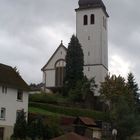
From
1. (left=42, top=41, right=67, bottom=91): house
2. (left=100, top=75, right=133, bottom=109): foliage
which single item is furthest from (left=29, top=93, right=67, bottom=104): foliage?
(left=42, top=41, right=67, bottom=91): house

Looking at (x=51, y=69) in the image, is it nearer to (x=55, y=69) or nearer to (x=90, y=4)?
(x=55, y=69)

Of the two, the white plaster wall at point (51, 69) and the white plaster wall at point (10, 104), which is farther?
the white plaster wall at point (51, 69)

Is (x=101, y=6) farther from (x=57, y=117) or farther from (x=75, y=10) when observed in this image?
(x=57, y=117)

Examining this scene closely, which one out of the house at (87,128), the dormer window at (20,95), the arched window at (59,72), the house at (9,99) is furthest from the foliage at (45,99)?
the dormer window at (20,95)

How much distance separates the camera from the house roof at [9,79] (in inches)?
2670

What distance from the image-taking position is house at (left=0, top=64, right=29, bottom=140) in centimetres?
6625

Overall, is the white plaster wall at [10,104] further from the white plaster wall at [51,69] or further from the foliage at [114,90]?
the white plaster wall at [51,69]

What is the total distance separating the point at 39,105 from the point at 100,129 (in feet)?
43.0

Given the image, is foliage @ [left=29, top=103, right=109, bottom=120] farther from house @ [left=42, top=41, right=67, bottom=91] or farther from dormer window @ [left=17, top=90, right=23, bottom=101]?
house @ [left=42, top=41, right=67, bottom=91]

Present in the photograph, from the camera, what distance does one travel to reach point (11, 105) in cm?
6825

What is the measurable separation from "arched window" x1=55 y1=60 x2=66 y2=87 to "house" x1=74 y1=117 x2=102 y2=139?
1420 inches

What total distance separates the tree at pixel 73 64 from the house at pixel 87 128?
24.6 m

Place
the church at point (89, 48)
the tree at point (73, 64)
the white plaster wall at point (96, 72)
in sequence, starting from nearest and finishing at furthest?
the tree at point (73, 64) → the white plaster wall at point (96, 72) → the church at point (89, 48)

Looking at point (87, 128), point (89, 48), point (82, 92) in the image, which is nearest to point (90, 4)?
point (89, 48)
